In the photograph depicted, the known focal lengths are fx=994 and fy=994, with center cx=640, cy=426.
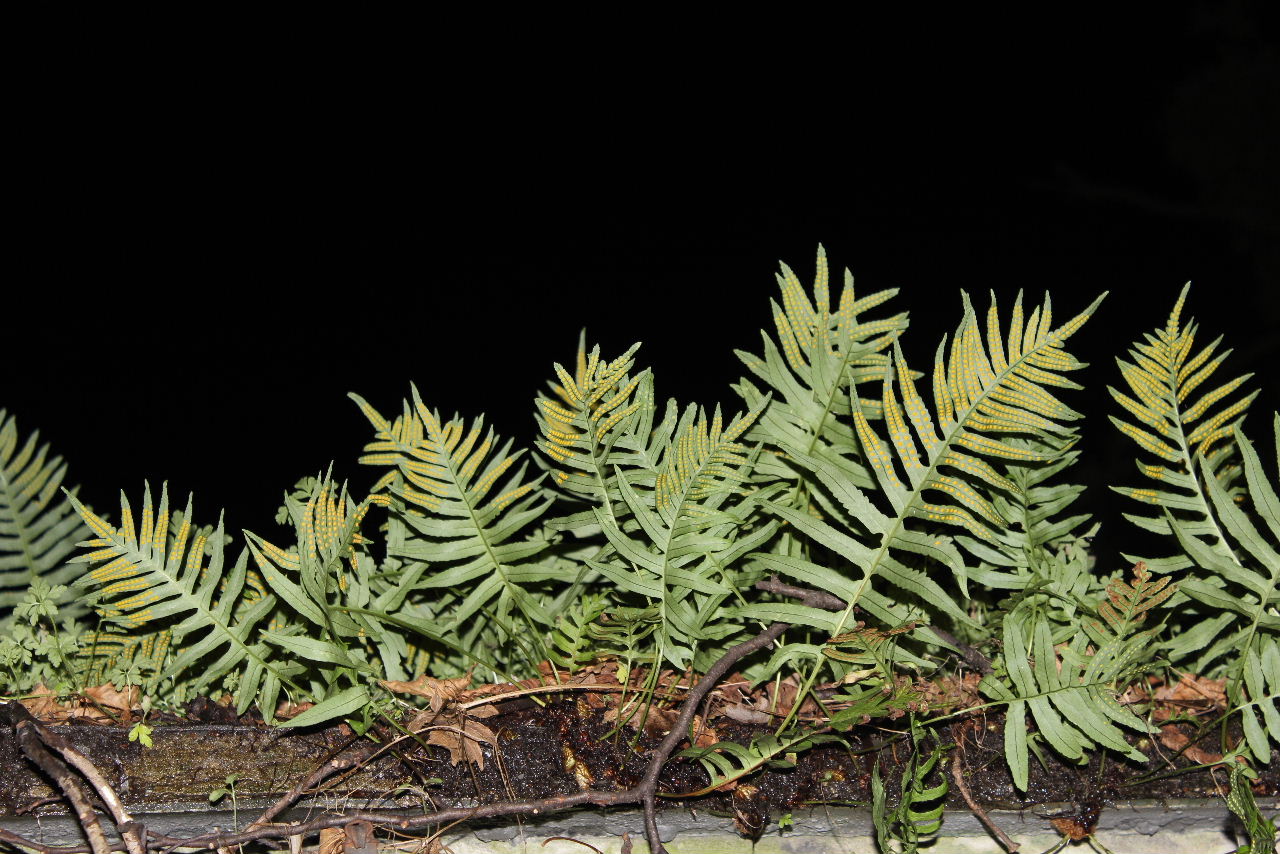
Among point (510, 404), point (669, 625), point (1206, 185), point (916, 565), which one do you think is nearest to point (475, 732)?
point (669, 625)

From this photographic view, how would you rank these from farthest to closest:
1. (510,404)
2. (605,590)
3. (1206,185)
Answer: (1206,185) → (510,404) → (605,590)

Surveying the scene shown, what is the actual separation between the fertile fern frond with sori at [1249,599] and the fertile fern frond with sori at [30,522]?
57.5 inches

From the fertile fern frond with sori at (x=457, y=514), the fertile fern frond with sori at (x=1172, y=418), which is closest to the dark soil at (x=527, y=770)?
the fertile fern frond with sori at (x=457, y=514)

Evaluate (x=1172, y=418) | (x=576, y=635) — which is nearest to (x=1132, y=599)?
(x=1172, y=418)

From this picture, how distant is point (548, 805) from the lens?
1061 millimetres

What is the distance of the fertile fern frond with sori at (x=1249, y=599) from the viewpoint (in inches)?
45.0

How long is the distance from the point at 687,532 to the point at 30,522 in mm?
1010

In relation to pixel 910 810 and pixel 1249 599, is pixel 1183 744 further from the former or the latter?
pixel 910 810

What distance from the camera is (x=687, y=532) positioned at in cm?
111

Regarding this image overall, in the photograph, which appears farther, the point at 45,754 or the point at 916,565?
the point at 916,565

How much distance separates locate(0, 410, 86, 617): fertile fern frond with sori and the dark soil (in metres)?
0.35

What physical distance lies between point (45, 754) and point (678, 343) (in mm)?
3591

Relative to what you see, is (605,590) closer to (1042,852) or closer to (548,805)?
(548,805)

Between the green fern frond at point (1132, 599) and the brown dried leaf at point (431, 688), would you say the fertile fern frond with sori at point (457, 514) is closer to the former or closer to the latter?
the brown dried leaf at point (431, 688)
